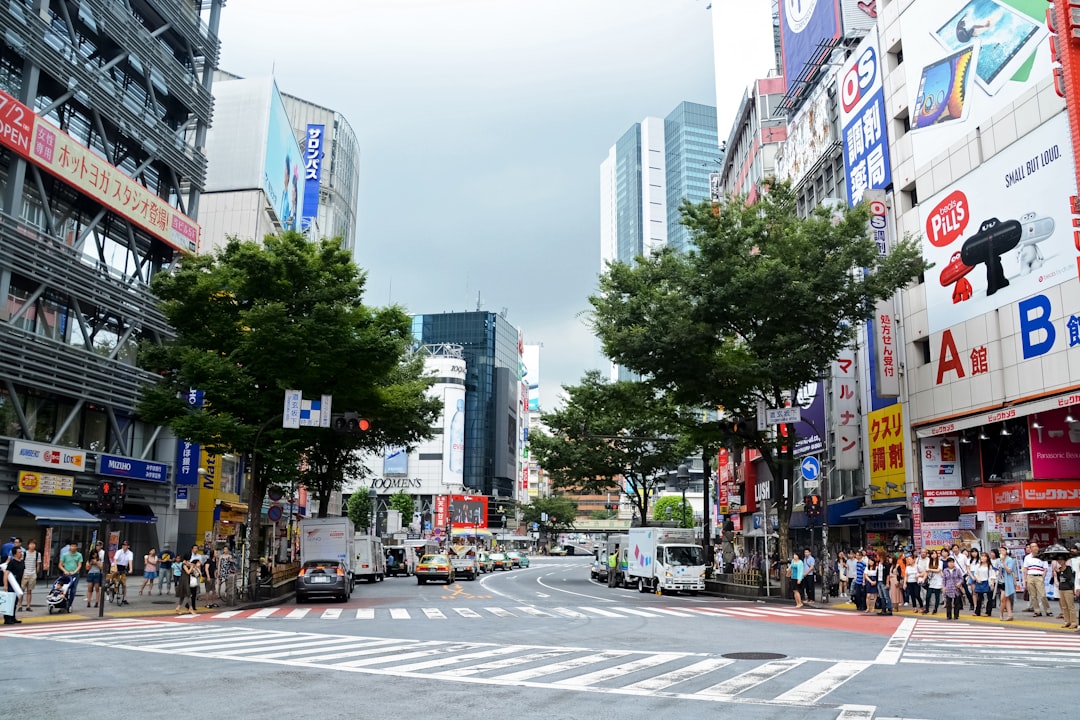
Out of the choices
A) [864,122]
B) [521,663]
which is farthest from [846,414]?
[521,663]

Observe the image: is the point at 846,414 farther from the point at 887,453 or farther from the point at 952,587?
the point at 952,587

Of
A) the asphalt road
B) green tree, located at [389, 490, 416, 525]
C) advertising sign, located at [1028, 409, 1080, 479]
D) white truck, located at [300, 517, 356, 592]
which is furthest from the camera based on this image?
green tree, located at [389, 490, 416, 525]

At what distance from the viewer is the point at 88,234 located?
34.5 m

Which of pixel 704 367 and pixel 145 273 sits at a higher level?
pixel 145 273

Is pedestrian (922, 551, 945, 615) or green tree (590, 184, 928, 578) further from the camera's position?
green tree (590, 184, 928, 578)

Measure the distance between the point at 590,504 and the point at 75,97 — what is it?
480ft

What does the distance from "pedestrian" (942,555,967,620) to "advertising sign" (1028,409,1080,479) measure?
21.5ft

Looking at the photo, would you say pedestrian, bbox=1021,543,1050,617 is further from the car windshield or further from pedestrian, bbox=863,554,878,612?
the car windshield

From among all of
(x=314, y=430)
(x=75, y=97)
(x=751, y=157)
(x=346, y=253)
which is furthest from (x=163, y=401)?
(x=751, y=157)

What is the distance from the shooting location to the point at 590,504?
17175 centimetres

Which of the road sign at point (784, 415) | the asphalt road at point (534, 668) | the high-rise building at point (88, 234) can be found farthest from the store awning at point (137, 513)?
the road sign at point (784, 415)

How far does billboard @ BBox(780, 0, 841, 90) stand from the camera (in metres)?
41.8

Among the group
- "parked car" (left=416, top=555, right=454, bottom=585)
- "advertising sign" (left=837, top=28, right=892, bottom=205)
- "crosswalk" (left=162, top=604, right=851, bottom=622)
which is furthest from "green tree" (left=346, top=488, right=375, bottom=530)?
"crosswalk" (left=162, top=604, right=851, bottom=622)

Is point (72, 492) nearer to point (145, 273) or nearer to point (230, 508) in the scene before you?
point (145, 273)
